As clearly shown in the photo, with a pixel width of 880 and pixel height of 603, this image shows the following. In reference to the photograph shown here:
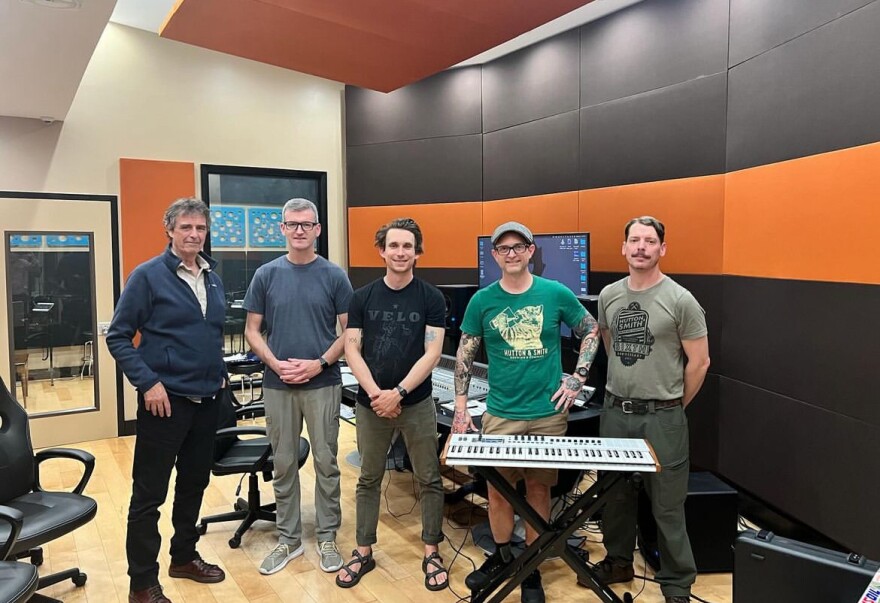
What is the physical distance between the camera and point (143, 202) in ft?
17.3

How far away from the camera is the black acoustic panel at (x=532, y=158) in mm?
4715

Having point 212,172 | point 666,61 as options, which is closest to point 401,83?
point 666,61

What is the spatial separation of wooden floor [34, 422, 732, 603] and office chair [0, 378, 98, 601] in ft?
1.01

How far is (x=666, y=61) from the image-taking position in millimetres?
3980

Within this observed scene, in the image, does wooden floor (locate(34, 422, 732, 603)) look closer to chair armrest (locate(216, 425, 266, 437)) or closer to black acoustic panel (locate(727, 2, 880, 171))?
chair armrest (locate(216, 425, 266, 437))

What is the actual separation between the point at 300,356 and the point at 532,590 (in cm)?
155

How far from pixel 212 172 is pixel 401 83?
2290 millimetres

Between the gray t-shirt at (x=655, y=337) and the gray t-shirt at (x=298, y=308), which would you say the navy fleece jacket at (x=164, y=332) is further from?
the gray t-shirt at (x=655, y=337)

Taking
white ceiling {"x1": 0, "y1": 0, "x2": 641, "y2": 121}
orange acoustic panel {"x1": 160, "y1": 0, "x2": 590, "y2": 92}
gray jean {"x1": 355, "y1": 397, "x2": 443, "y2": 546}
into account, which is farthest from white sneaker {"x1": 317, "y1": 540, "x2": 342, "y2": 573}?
orange acoustic panel {"x1": 160, "y1": 0, "x2": 590, "y2": 92}

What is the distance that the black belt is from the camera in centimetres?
253

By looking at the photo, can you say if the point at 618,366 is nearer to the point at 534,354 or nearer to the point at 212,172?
the point at 534,354

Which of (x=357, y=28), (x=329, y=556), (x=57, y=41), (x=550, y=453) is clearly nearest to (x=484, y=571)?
(x=329, y=556)

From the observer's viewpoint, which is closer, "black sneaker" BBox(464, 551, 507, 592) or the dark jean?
the dark jean

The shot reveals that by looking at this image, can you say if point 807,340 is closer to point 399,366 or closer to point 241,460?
point 399,366
